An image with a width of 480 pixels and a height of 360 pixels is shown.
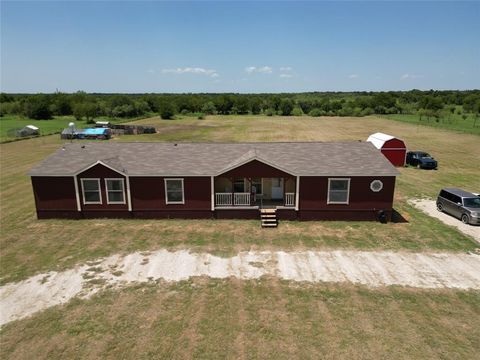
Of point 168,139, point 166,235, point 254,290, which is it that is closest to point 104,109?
point 168,139

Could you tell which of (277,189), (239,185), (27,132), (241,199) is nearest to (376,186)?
(277,189)

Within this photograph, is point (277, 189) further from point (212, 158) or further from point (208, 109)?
point (208, 109)

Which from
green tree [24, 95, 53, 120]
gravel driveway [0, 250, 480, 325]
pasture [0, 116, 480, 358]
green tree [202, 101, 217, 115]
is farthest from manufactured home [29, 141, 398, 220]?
green tree [202, 101, 217, 115]

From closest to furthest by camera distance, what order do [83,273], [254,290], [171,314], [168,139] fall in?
[171,314]
[254,290]
[83,273]
[168,139]

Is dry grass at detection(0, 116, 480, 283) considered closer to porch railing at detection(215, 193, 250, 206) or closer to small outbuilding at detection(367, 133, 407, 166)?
porch railing at detection(215, 193, 250, 206)

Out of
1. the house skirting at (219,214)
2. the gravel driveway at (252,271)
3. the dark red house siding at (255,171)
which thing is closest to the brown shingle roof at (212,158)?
the dark red house siding at (255,171)

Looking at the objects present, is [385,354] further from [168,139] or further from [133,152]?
[168,139]
